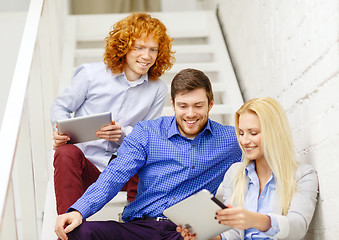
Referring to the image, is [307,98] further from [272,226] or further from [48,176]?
[48,176]

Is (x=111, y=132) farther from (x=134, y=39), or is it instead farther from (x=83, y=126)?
(x=134, y=39)

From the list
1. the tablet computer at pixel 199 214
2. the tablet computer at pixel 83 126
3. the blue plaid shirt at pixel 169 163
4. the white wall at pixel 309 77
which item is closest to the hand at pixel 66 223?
the blue plaid shirt at pixel 169 163

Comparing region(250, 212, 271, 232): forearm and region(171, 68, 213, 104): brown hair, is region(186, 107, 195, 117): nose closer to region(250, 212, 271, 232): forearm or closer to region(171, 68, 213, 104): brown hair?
region(171, 68, 213, 104): brown hair

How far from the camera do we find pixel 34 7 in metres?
2.78

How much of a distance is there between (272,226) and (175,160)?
52cm

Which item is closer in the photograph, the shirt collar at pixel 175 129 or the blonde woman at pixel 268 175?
the blonde woman at pixel 268 175

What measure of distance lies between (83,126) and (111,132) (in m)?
0.14

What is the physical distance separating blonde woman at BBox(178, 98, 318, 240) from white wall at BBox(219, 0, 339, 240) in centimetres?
7

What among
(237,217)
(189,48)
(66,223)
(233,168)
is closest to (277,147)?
(233,168)

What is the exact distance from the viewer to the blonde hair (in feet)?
6.11

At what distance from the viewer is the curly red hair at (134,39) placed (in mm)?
2461

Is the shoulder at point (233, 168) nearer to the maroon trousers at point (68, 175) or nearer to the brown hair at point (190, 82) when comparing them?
the brown hair at point (190, 82)

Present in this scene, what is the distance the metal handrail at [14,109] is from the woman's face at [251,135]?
763 millimetres

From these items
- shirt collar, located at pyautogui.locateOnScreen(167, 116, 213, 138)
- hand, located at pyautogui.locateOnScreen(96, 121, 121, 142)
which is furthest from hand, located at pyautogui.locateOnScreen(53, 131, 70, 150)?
shirt collar, located at pyautogui.locateOnScreen(167, 116, 213, 138)
